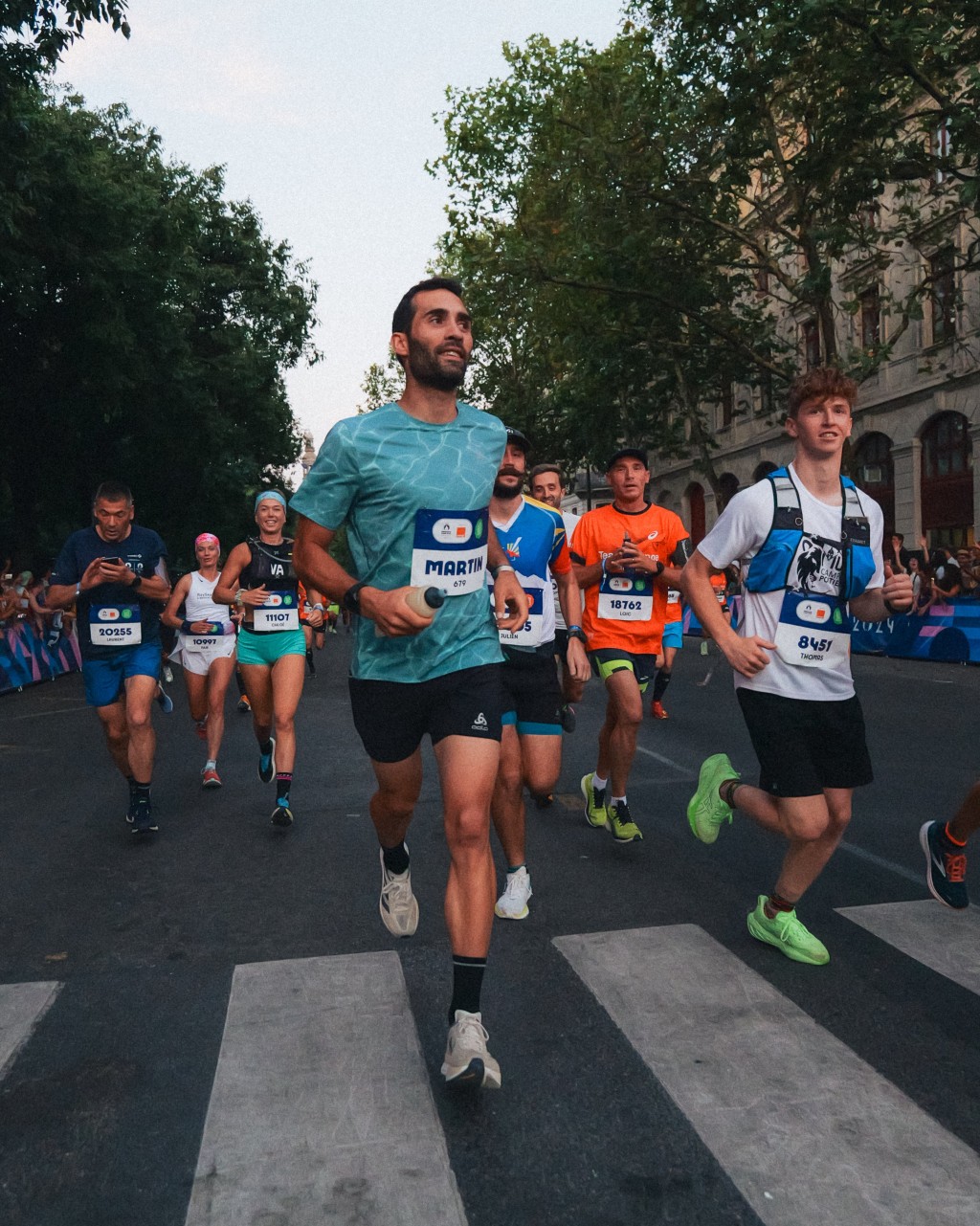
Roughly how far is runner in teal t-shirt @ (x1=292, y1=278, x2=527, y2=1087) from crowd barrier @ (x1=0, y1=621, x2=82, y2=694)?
52.5ft

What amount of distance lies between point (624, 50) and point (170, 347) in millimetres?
14067

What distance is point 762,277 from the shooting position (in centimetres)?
3862

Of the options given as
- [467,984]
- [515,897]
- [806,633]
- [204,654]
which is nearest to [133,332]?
[204,654]

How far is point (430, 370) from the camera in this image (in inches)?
145

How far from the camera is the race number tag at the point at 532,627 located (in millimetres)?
5656

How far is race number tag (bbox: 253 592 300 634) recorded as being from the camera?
764cm

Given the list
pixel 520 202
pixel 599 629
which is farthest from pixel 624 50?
pixel 599 629

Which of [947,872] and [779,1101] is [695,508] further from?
[779,1101]

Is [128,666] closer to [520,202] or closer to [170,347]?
[170,347]

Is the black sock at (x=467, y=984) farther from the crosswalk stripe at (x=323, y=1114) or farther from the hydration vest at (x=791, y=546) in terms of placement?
the hydration vest at (x=791, y=546)

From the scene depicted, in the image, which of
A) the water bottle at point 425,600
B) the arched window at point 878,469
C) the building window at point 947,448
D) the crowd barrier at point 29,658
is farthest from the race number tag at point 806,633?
the arched window at point 878,469

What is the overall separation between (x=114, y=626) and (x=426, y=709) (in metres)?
3.95

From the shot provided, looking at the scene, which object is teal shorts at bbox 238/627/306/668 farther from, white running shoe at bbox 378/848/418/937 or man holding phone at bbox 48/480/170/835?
white running shoe at bbox 378/848/418/937

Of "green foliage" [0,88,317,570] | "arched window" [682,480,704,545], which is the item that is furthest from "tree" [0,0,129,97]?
"arched window" [682,480,704,545]
